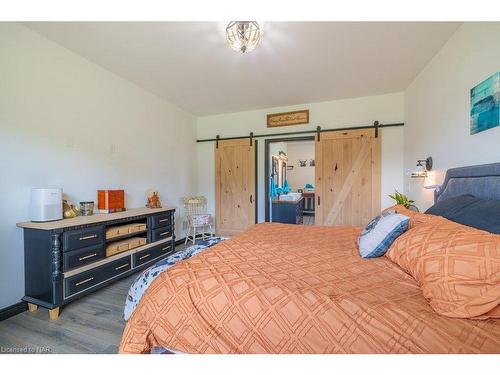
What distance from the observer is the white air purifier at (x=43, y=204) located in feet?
6.44

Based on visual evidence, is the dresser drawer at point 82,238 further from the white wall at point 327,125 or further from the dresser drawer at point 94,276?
the white wall at point 327,125

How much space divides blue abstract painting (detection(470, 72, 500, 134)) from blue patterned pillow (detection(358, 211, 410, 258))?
0.93 metres

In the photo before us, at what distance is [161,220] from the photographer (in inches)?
120

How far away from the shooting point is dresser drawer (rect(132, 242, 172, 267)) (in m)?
2.65

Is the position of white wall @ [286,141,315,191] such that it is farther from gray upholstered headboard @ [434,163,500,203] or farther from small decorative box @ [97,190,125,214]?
small decorative box @ [97,190,125,214]

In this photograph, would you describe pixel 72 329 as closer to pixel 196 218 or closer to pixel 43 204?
pixel 43 204

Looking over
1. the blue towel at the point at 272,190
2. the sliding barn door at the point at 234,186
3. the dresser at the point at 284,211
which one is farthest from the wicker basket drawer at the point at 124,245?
the dresser at the point at 284,211

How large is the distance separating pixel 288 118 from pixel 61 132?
10.9 ft

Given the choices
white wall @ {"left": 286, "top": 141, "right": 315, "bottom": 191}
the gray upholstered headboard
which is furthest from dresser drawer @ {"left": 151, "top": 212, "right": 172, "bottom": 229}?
white wall @ {"left": 286, "top": 141, "right": 315, "bottom": 191}

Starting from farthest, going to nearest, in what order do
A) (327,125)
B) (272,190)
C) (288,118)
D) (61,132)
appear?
1. (272,190)
2. (288,118)
3. (327,125)
4. (61,132)

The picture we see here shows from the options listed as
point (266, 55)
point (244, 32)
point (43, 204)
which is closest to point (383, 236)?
point (244, 32)

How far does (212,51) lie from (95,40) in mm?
1169

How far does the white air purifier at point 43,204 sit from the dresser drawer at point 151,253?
0.94m
